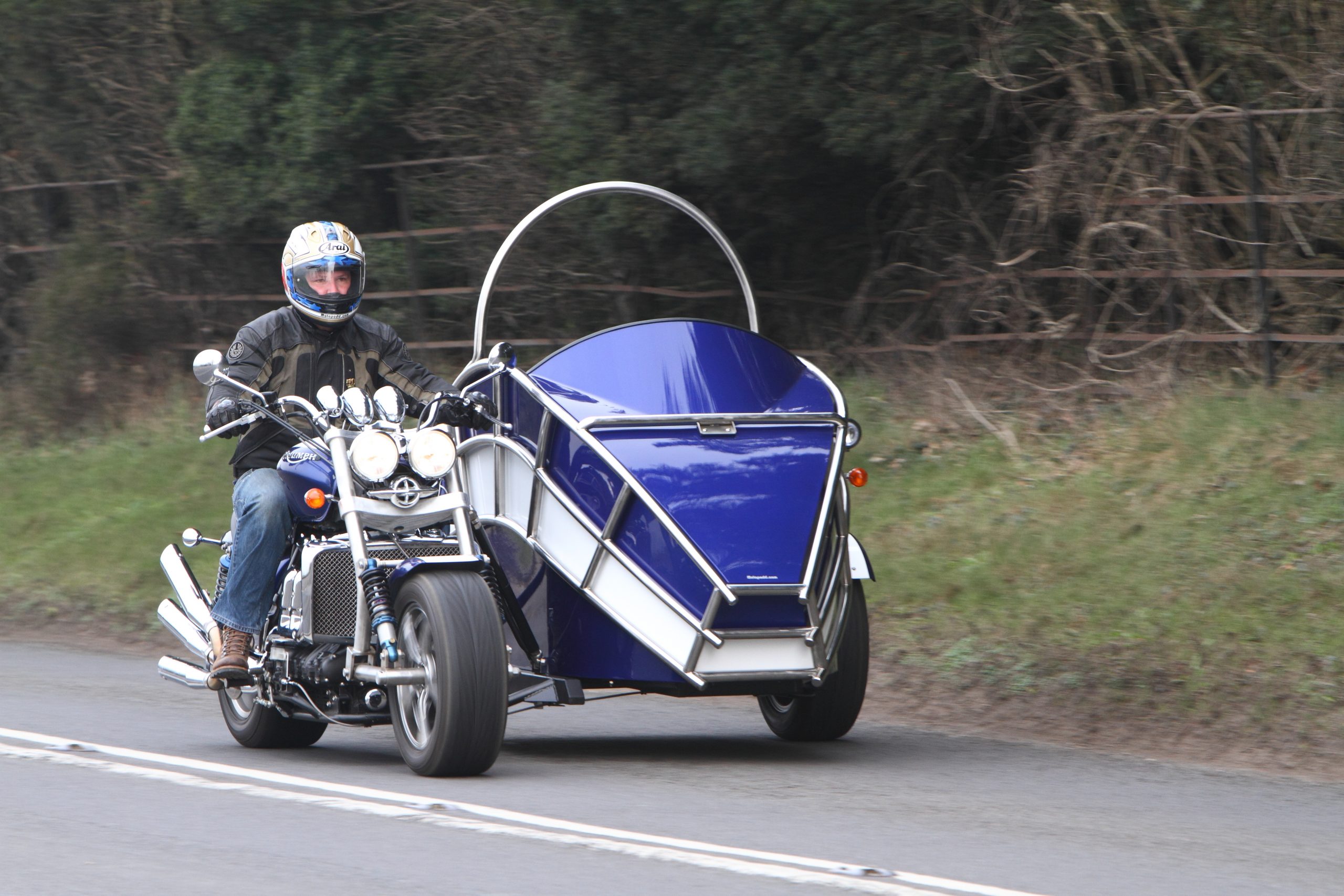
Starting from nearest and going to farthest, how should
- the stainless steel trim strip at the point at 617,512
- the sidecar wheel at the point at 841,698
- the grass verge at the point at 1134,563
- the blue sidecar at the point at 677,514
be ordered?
the blue sidecar at the point at 677,514
the stainless steel trim strip at the point at 617,512
the sidecar wheel at the point at 841,698
the grass verge at the point at 1134,563

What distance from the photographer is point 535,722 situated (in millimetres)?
8914

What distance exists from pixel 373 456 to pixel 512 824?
1.70m

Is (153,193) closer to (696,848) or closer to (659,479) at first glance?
(659,479)

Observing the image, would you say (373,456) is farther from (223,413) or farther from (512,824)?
(512,824)

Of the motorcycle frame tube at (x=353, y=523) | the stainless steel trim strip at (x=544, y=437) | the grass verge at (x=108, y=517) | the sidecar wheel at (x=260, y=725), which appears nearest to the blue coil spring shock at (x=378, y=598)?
the motorcycle frame tube at (x=353, y=523)

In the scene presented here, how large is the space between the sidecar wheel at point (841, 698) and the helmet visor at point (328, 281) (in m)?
2.39

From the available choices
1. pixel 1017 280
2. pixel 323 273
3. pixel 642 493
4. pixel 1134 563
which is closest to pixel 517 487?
pixel 642 493

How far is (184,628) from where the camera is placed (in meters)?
8.25

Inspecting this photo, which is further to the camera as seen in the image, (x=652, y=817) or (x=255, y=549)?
(x=255, y=549)

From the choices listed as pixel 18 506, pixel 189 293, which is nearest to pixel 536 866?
pixel 18 506

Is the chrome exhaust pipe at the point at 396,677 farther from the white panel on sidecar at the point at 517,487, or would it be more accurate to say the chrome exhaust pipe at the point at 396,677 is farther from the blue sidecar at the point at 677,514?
the white panel on sidecar at the point at 517,487

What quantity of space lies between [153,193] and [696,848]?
→ 1420 cm

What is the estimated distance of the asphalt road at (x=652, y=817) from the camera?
5.39m

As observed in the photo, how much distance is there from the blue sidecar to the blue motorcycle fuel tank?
74 centimetres
